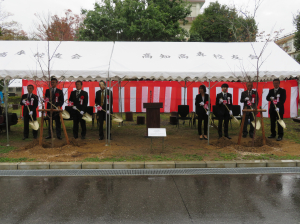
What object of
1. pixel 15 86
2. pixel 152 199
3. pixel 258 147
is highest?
pixel 15 86

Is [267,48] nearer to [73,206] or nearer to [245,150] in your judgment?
[245,150]

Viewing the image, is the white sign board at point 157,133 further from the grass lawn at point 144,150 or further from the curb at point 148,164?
the curb at point 148,164

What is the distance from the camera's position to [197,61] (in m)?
7.95

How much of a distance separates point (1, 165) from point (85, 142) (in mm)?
2720

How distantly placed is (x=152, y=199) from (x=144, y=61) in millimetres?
4783

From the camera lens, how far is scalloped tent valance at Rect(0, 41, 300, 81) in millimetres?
7320

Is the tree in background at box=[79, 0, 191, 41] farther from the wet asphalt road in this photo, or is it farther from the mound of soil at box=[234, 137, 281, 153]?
the wet asphalt road

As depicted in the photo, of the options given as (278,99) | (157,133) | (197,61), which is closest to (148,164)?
(157,133)

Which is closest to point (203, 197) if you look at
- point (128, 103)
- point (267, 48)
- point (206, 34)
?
point (267, 48)

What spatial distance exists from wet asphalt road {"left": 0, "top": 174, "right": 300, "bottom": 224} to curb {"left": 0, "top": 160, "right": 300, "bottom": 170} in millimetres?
653

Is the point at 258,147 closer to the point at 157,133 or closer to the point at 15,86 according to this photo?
the point at 157,133

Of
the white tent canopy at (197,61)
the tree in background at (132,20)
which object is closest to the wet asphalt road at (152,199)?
the white tent canopy at (197,61)

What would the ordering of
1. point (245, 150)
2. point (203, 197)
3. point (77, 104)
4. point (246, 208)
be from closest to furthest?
1. point (246, 208)
2. point (203, 197)
3. point (245, 150)
4. point (77, 104)

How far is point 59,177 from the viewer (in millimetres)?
5359
